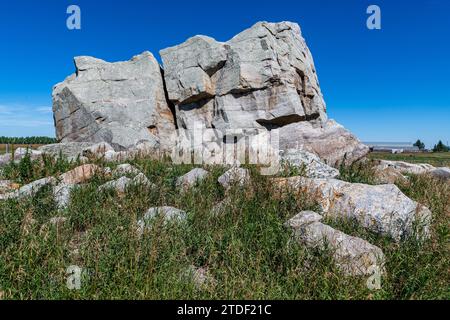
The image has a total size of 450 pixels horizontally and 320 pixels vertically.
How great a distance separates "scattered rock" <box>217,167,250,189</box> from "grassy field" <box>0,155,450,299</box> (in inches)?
29.8

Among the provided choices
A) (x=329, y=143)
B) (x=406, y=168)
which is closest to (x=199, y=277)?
(x=329, y=143)

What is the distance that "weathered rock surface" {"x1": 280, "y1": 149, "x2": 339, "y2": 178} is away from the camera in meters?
9.06

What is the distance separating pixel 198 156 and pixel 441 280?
8787mm

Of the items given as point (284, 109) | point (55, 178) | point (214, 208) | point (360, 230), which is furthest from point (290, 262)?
point (284, 109)

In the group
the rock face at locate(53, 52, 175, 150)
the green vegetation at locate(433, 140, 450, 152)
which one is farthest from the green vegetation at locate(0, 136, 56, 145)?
the green vegetation at locate(433, 140, 450, 152)

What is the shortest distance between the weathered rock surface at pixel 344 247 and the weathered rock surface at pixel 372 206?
1031mm

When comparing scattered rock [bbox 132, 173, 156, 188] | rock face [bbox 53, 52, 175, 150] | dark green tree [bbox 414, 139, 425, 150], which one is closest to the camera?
scattered rock [bbox 132, 173, 156, 188]

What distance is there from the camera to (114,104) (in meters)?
18.2

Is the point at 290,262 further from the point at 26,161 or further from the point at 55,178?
the point at 26,161

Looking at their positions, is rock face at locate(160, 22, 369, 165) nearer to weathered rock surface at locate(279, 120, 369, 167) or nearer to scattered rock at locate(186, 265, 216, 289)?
weathered rock surface at locate(279, 120, 369, 167)

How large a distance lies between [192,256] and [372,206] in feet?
11.0

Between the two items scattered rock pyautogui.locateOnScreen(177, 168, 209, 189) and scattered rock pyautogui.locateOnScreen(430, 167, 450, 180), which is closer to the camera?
scattered rock pyautogui.locateOnScreen(177, 168, 209, 189)

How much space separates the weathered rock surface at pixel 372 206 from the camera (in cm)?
553

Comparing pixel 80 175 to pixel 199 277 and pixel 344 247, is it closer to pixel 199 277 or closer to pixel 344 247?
pixel 199 277
